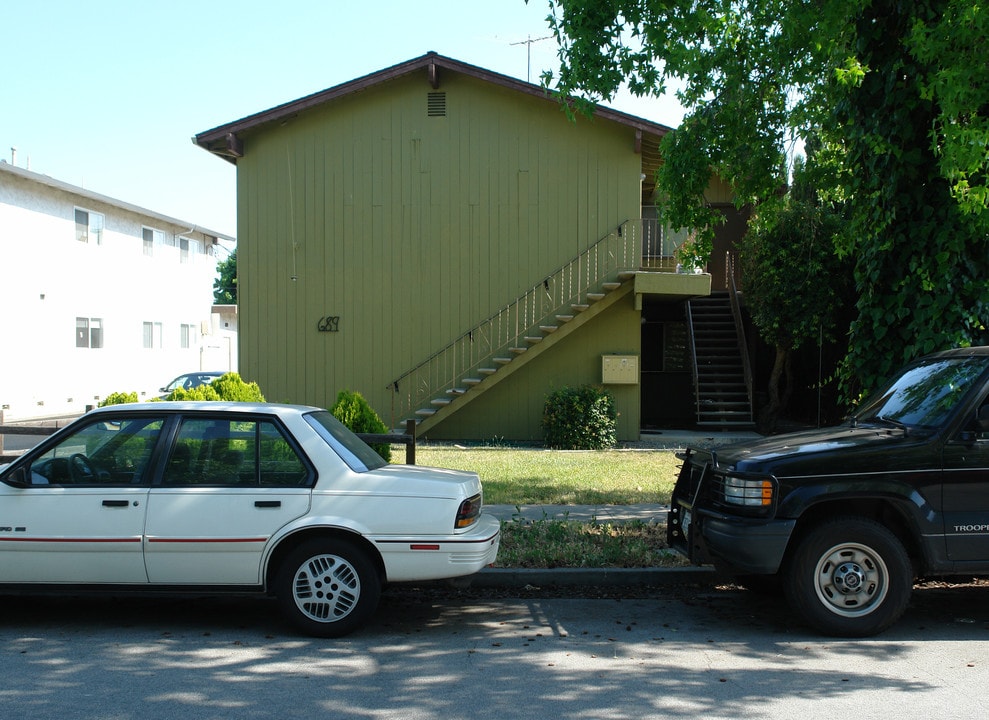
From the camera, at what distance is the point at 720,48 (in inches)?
424

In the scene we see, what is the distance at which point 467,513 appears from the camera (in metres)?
6.22

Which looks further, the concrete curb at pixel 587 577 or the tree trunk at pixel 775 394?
the tree trunk at pixel 775 394

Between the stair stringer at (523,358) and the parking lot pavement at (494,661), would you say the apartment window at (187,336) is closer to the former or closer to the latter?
the stair stringer at (523,358)

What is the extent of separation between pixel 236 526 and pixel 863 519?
13.9 ft

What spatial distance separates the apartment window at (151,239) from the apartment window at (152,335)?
8.49 feet

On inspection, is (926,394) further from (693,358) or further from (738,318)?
(738,318)

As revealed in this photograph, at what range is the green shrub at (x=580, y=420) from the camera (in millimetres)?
16594

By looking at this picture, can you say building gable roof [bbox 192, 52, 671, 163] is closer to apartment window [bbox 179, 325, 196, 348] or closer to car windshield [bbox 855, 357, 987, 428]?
car windshield [bbox 855, 357, 987, 428]

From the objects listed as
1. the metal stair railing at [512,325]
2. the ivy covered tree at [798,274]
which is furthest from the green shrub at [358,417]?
the ivy covered tree at [798,274]

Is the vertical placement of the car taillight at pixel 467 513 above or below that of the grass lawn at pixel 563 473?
above

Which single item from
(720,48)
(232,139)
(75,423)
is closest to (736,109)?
(720,48)

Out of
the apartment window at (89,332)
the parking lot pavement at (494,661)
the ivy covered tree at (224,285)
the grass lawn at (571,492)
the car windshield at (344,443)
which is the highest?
the ivy covered tree at (224,285)

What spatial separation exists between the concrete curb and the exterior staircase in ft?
39.0

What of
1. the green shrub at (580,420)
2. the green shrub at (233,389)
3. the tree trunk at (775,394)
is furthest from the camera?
the tree trunk at (775,394)
